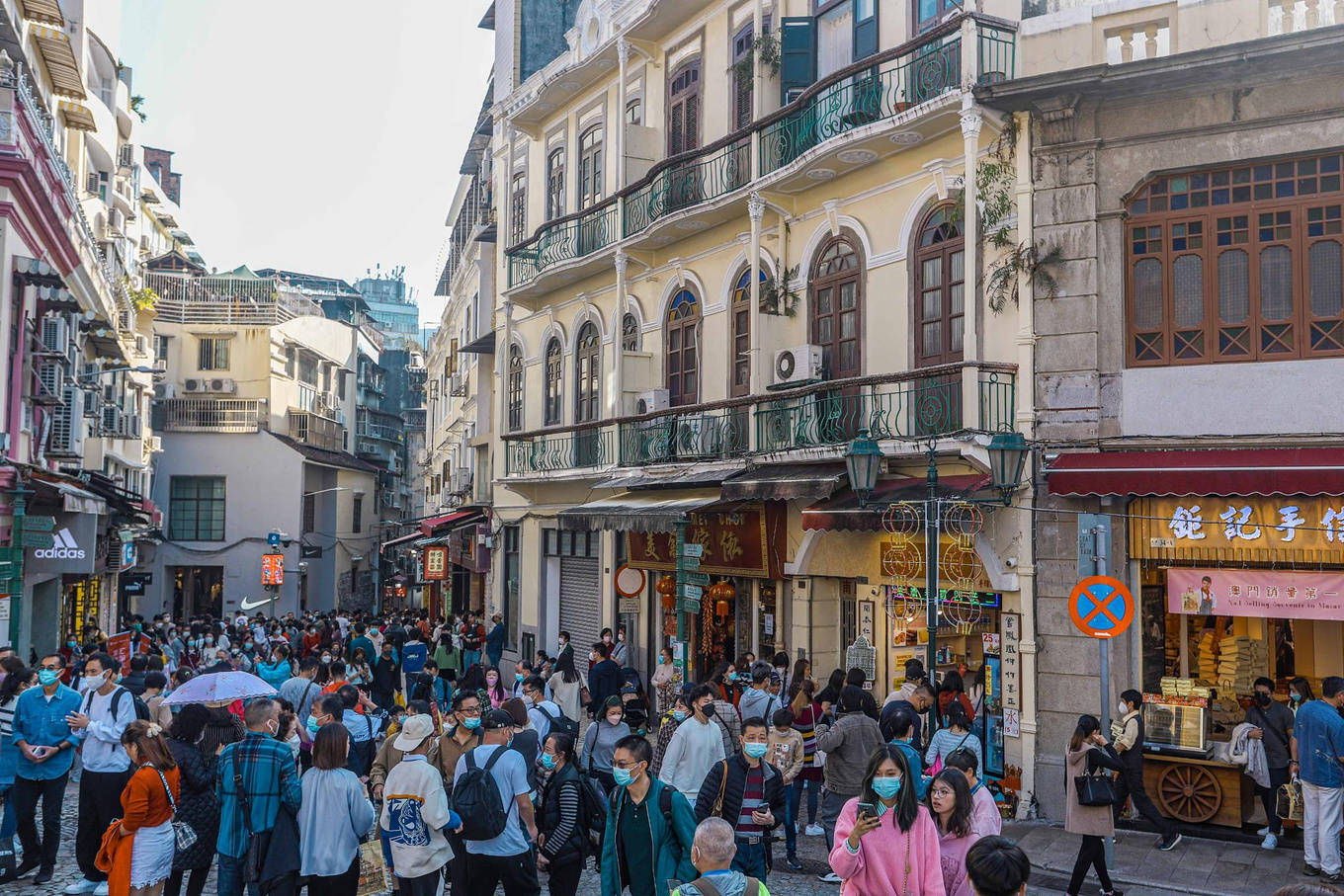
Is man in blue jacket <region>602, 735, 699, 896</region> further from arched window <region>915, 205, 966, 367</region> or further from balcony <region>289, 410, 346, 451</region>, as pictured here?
balcony <region>289, 410, 346, 451</region>

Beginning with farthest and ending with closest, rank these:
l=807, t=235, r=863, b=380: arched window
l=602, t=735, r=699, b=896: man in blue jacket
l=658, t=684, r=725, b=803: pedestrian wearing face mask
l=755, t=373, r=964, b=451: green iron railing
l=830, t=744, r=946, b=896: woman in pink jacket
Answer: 1. l=807, t=235, r=863, b=380: arched window
2. l=755, t=373, r=964, b=451: green iron railing
3. l=658, t=684, r=725, b=803: pedestrian wearing face mask
4. l=602, t=735, r=699, b=896: man in blue jacket
5. l=830, t=744, r=946, b=896: woman in pink jacket

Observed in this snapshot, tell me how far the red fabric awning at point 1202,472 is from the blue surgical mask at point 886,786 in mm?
7092

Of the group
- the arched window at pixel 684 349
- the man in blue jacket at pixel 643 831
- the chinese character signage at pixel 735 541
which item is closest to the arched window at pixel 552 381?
the arched window at pixel 684 349

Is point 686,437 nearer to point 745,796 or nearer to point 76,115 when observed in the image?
point 745,796

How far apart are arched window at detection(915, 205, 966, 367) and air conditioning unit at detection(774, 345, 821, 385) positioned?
1701 mm

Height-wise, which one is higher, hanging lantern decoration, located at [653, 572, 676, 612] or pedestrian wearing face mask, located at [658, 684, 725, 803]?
hanging lantern decoration, located at [653, 572, 676, 612]

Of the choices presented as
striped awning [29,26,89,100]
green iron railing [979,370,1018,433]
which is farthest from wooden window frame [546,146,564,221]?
green iron railing [979,370,1018,433]

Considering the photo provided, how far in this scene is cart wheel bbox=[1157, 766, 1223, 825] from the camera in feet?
43.2

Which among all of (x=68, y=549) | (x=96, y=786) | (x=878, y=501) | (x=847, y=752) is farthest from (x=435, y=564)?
(x=847, y=752)

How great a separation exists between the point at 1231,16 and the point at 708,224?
30.4 ft

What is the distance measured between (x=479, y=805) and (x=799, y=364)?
Result: 413 inches

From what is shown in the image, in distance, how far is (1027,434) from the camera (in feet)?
47.4

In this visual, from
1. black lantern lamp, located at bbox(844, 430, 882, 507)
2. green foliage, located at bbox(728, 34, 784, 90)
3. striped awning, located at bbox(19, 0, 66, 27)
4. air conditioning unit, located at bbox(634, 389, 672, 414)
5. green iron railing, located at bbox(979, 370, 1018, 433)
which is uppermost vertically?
striped awning, located at bbox(19, 0, 66, 27)

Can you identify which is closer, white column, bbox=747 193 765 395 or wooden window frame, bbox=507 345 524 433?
white column, bbox=747 193 765 395
